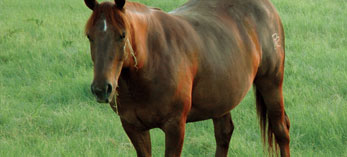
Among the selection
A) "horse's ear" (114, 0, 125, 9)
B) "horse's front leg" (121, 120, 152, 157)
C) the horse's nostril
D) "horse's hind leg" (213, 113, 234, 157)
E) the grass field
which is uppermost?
"horse's ear" (114, 0, 125, 9)

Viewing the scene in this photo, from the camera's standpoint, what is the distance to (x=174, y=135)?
3.71 metres

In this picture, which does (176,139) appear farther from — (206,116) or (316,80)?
(316,80)

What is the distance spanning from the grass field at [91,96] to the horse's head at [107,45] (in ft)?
7.23

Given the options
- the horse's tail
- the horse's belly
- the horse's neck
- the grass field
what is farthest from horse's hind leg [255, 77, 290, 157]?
the horse's neck

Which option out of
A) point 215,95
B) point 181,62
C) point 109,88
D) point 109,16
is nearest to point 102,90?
point 109,88

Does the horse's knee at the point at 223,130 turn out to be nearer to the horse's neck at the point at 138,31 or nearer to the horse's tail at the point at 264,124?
the horse's tail at the point at 264,124

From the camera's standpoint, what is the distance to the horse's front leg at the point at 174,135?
3688mm

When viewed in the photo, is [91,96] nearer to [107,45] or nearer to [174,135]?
[174,135]

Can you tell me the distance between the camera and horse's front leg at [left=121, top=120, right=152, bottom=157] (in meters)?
3.90

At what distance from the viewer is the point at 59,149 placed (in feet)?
17.2

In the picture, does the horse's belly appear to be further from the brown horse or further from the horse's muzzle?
the horse's muzzle

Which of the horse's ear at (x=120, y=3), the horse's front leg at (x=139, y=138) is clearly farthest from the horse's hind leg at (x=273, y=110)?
the horse's ear at (x=120, y=3)

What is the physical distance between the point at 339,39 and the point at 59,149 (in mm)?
5022

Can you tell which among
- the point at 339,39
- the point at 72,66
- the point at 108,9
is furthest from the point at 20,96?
the point at 339,39
